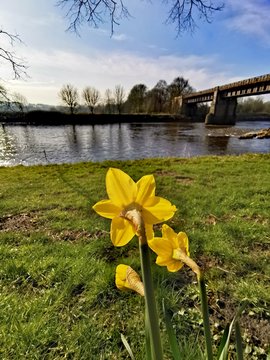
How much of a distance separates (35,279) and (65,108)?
216ft

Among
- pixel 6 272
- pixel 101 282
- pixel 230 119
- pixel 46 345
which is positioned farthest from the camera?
pixel 230 119

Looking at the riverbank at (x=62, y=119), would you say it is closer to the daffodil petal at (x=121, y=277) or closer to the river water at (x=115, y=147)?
the river water at (x=115, y=147)

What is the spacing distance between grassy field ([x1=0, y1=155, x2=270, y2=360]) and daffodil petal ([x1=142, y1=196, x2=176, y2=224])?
133cm

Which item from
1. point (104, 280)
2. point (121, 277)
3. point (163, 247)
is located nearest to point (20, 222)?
point (104, 280)

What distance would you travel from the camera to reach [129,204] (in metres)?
0.51

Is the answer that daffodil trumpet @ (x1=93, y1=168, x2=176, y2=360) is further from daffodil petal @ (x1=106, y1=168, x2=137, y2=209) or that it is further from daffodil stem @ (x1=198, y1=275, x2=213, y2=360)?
daffodil stem @ (x1=198, y1=275, x2=213, y2=360)

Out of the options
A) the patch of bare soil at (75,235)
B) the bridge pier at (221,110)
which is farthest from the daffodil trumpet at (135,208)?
the bridge pier at (221,110)

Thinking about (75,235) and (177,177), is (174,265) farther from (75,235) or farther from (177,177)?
(177,177)

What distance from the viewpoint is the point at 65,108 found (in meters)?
62.2

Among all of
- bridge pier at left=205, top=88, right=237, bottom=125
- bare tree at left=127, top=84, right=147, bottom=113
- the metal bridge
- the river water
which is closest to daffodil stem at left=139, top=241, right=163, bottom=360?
the river water

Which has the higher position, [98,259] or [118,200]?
[118,200]

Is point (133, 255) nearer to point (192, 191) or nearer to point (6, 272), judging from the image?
point (6, 272)

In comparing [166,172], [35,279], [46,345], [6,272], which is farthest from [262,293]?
[166,172]

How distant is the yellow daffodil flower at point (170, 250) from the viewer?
2.07ft
